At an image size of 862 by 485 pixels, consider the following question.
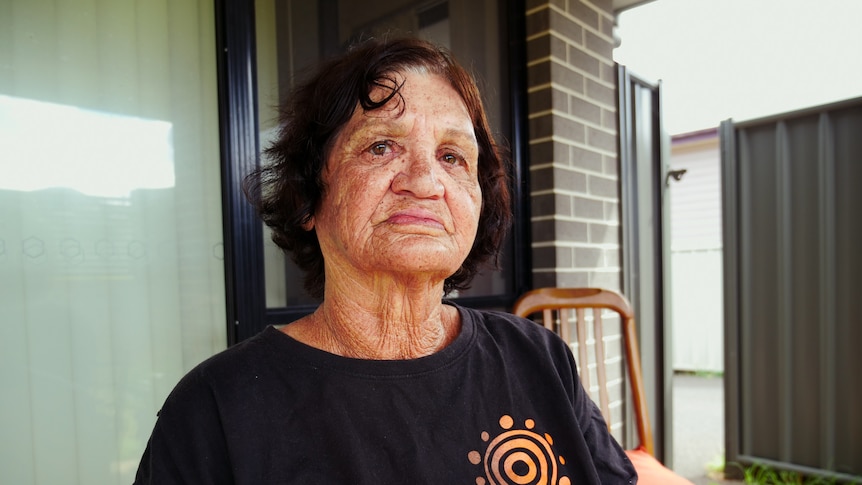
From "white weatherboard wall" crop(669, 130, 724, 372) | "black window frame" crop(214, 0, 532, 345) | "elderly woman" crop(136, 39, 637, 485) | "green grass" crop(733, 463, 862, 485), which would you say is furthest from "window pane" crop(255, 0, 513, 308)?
"white weatherboard wall" crop(669, 130, 724, 372)

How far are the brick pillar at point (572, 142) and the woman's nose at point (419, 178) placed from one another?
57.4 inches

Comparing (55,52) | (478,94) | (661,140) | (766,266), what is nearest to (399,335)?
(478,94)

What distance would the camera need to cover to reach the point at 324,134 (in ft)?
3.60

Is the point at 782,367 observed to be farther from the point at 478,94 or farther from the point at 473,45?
the point at 478,94

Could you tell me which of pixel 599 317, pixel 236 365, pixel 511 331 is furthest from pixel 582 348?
pixel 236 365

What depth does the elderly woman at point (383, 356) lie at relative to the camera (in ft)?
3.07

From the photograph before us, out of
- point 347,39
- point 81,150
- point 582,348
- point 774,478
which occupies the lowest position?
point 774,478

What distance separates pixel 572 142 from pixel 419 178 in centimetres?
168

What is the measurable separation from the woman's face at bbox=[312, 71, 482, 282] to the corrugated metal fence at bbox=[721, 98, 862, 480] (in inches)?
133

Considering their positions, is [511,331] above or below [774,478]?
above

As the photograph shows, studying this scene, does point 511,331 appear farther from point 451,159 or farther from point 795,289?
point 795,289

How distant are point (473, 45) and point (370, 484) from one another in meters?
2.01

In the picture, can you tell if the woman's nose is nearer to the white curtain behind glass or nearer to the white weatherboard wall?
the white curtain behind glass

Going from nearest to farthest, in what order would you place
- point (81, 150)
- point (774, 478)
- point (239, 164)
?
point (81, 150) → point (239, 164) → point (774, 478)
